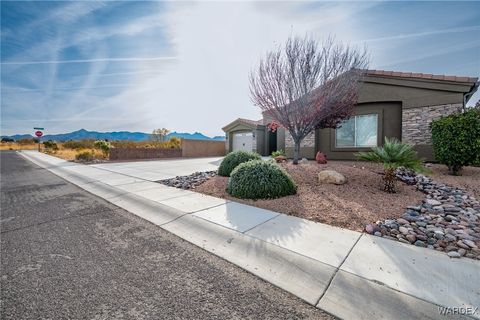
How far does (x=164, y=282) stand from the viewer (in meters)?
2.38

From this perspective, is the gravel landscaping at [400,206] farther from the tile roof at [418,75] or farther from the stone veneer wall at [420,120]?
the tile roof at [418,75]

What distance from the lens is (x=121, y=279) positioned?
242 centimetres

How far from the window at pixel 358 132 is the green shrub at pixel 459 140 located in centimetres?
328

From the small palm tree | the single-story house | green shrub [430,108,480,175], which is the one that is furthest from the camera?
the single-story house

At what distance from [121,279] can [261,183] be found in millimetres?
3610

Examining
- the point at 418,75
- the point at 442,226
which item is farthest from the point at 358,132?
the point at 442,226

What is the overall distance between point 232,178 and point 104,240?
3329mm

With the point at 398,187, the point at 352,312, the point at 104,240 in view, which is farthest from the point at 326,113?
the point at 104,240

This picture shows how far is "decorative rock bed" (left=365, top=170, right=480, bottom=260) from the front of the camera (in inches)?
118

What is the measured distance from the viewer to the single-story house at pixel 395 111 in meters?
8.61

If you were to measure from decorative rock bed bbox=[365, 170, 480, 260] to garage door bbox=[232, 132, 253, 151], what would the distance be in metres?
15.3

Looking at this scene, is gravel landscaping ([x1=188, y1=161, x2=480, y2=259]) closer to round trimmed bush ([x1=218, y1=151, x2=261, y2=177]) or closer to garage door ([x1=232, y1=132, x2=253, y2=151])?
round trimmed bush ([x1=218, y1=151, x2=261, y2=177])

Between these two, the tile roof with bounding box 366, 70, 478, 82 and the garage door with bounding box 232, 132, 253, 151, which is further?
the garage door with bounding box 232, 132, 253, 151

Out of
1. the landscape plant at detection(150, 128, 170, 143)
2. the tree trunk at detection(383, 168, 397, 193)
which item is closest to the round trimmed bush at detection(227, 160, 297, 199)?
the tree trunk at detection(383, 168, 397, 193)
